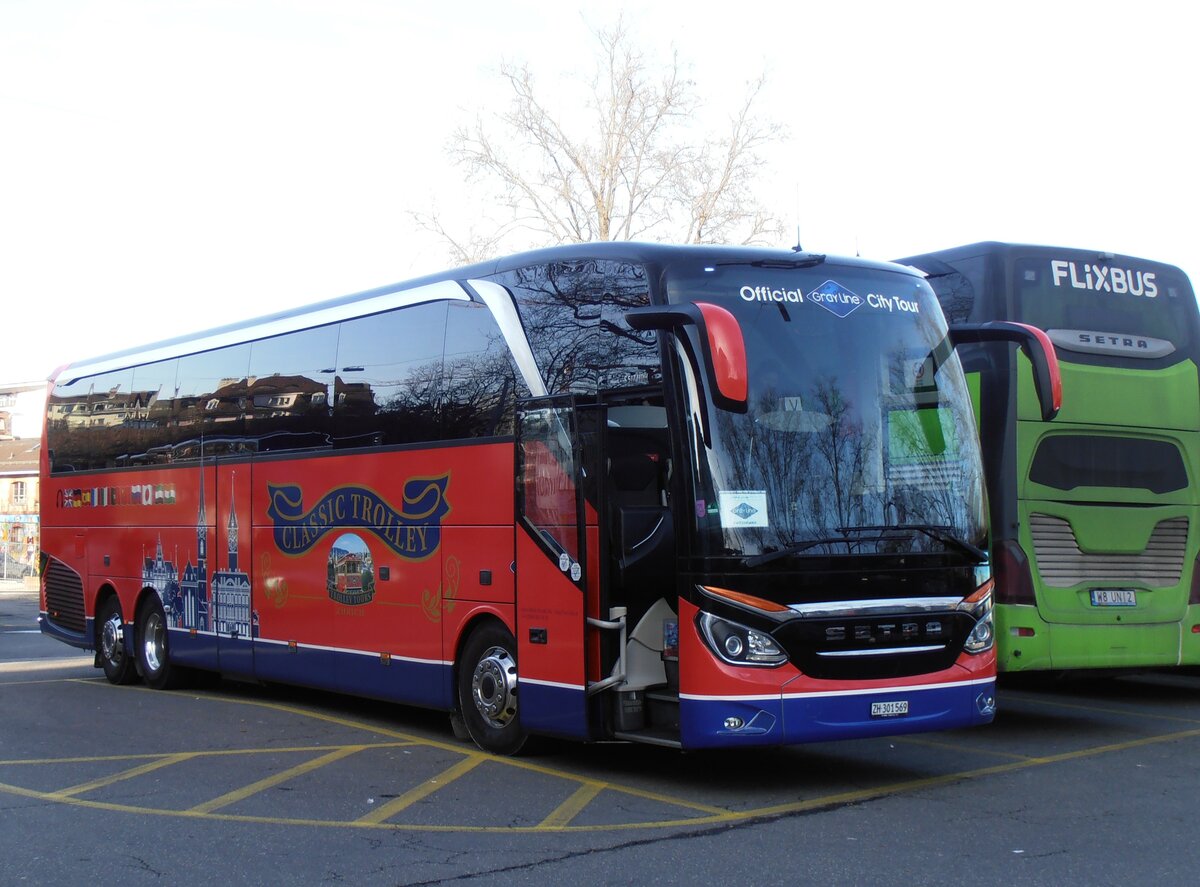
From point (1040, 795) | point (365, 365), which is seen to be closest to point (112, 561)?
point (365, 365)

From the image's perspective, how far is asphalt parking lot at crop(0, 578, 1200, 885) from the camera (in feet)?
23.7

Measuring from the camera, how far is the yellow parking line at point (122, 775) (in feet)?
31.3

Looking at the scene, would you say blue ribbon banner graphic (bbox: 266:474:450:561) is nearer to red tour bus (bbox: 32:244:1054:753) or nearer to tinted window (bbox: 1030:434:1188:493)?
red tour bus (bbox: 32:244:1054:753)

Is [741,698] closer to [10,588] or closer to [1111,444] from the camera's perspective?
[1111,444]

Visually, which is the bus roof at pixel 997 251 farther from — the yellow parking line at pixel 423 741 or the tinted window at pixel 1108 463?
the yellow parking line at pixel 423 741

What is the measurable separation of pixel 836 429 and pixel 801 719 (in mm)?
1843

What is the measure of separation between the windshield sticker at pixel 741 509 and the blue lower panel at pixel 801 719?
1093 mm

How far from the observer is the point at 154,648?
54.9 feet

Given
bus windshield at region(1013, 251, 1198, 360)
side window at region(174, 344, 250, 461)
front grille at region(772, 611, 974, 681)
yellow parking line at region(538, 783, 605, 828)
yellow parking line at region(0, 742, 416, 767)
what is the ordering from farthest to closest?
1. side window at region(174, 344, 250, 461)
2. bus windshield at region(1013, 251, 1198, 360)
3. yellow parking line at region(0, 742, 416, 767)
4. front grille at region(772, 611, 974, 681)
5. yellow parking line at region(538, 783, 605, 828)

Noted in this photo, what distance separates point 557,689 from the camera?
987cm

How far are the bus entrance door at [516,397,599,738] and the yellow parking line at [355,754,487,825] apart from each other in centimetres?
58

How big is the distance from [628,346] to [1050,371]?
10.0 ft

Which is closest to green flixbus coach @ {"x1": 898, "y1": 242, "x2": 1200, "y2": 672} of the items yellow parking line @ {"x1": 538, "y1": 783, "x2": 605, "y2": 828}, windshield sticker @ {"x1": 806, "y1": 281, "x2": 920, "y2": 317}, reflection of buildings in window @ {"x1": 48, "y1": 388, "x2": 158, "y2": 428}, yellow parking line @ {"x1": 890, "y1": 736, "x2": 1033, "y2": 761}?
yellow parking line @ {"x1": 890, "y1": 736, "x2": 1033, "y2": 761}

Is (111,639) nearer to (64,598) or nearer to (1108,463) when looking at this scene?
(64,598)
